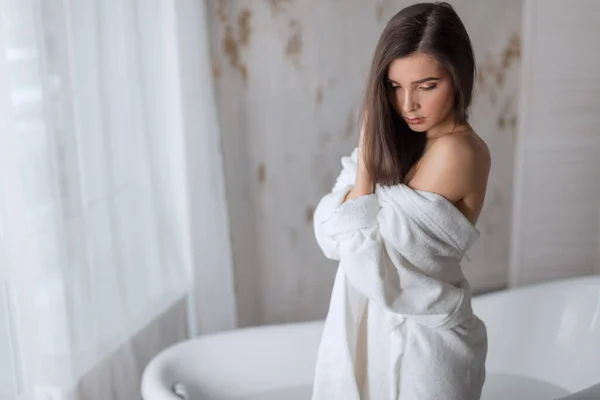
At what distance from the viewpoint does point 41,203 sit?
1.63m

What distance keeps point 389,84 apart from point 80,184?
813mm

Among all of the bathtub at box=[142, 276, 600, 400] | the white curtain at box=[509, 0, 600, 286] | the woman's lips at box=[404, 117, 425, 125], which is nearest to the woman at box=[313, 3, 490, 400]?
the woman's lips at box=[404, 117, 425, 125]

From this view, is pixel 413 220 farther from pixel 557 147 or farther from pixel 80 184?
pixel 557 147

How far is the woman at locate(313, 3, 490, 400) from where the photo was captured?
52.3 inches

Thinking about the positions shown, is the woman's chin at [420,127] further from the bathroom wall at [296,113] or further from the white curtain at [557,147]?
the white curtain at [557,147]

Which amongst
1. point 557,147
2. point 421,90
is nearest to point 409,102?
point 421,90

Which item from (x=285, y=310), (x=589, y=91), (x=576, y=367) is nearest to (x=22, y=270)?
(x=285, y=310)

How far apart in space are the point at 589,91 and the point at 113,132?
168 centimetres

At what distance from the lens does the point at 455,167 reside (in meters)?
1.35

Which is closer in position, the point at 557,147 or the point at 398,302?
the point at 398,302

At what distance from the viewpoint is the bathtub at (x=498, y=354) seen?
6.56 feet

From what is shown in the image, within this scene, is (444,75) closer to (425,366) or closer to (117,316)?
(425,366)

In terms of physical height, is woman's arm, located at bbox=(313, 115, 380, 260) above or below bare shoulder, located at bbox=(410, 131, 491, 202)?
below

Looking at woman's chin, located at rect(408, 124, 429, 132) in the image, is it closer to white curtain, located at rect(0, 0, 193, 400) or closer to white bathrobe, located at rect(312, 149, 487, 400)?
white bathrobe, located at rect(312, 149, 487, 400)
